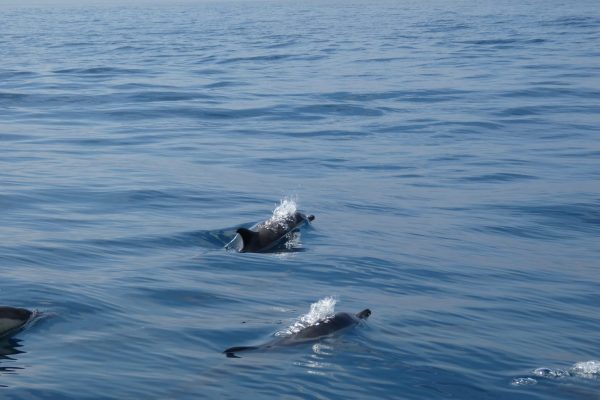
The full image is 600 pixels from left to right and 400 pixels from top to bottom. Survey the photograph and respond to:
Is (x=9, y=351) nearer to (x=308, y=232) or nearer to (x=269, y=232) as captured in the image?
(x=269, y=232)

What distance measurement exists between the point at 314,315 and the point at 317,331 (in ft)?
1.89

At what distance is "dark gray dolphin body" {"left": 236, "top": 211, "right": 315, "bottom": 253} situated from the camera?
12133 millimetres

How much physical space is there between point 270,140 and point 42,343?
13.1 meters

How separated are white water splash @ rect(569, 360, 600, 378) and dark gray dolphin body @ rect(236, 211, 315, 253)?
4.41 meters

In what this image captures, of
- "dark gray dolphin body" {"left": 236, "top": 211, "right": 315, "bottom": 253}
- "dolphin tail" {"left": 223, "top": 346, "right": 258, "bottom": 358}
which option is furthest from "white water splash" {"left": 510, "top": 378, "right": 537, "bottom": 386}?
"dark gray dolphin body" {"left": 236, "top": 211, "right": 315, "bottom": 253}

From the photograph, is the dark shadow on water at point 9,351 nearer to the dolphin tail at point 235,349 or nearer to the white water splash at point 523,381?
the dolphin tail at point 235,349

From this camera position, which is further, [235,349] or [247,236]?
[247,236]

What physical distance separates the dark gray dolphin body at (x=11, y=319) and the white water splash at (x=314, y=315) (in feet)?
6.65

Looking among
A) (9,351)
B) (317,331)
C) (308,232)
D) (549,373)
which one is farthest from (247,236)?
(549,373)

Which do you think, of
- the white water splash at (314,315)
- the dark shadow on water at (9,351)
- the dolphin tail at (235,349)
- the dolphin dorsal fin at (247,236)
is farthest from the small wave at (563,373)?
the dolphin dorsal fin at (247,236)

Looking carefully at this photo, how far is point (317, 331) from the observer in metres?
8.78

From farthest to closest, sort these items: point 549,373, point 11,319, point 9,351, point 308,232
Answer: point 308,232 < point 11,319 < point 549,373 < point 9,351

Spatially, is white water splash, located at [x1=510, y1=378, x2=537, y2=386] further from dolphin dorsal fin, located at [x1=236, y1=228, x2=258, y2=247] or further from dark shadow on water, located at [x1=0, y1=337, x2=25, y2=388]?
dolphin dorsal fin, located at [x1=236, y1=228, x2=258, y2=247]

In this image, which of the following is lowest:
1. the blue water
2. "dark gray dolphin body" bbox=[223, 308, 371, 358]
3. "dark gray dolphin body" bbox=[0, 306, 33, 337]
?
the blue water
